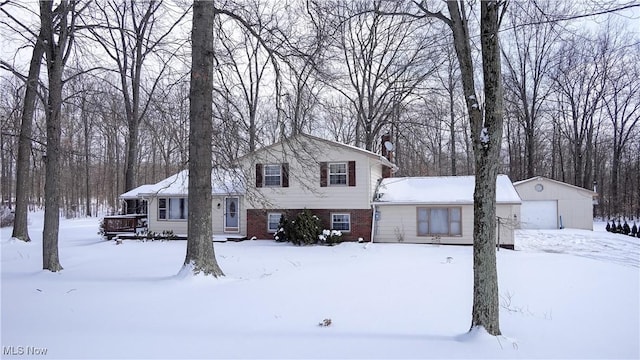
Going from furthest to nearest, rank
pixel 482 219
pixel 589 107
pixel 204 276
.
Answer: pixel 589 107 → pixel 204 276 → pixel 482 219

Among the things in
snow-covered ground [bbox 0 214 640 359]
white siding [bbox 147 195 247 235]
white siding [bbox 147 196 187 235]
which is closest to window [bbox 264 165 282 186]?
white siding [bbox 147 195 247 235]

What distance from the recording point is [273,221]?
19.3m

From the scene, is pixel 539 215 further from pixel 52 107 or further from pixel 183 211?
pixel 52 107

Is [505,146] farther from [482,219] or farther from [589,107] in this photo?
[482,219]

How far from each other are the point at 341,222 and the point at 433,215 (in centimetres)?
390

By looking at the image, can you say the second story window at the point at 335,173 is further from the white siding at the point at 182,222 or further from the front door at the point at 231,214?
the front door at the point at 231,214

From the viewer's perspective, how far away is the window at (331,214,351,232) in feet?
60.5

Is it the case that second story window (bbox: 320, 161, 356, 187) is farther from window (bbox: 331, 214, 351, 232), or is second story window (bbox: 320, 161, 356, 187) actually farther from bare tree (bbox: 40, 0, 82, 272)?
bare tree (bbox: 40, 0, 82, 272)

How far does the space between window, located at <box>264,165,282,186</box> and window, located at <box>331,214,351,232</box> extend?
295 centimetres

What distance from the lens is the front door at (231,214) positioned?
2027cm

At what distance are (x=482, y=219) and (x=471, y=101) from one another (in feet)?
4.88

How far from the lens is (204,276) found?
8531 millimetres

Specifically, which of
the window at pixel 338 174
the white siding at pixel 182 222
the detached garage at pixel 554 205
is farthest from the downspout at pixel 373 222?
the detached garage at pixel 554 205

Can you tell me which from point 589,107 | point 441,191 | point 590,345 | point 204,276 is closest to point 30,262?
point 204,276
